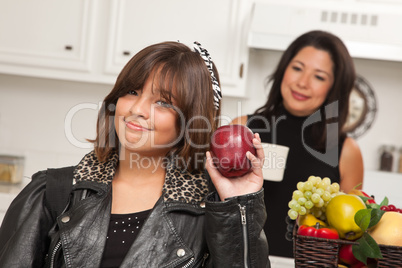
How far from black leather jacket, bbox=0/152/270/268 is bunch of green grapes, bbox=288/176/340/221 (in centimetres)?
7

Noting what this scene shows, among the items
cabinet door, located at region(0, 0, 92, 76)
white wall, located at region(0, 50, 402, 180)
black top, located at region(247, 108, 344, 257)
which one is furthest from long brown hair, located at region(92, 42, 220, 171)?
white wall, located at region(0, 50, 402, 180)

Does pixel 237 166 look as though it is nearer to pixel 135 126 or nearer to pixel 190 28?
pixel 135 126

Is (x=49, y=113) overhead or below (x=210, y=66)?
below

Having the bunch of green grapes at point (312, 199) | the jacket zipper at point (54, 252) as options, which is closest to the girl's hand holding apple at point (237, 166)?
the bunch of green grapes at point (312, 199)

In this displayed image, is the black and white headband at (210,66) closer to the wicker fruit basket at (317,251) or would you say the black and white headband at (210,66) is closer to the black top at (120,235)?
the black top at (120,235)

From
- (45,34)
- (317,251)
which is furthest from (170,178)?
(45,34)

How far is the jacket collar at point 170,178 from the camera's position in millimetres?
1153

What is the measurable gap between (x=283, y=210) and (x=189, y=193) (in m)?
0.96

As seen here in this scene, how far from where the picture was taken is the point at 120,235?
1.12 meters

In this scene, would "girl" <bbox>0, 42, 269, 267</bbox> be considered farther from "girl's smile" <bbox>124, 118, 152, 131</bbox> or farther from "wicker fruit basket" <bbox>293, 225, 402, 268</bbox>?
"wicker fruit basket" <bbox>293, 225, 402, 268</bbox>

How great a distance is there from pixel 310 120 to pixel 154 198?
1126 millimetres

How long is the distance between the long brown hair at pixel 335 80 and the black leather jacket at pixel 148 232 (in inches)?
42.3

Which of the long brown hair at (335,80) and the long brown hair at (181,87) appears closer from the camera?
the long brown hair at (181,87)

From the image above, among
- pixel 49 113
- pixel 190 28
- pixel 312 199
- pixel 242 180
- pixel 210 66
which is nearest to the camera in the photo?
pixel 312 199
